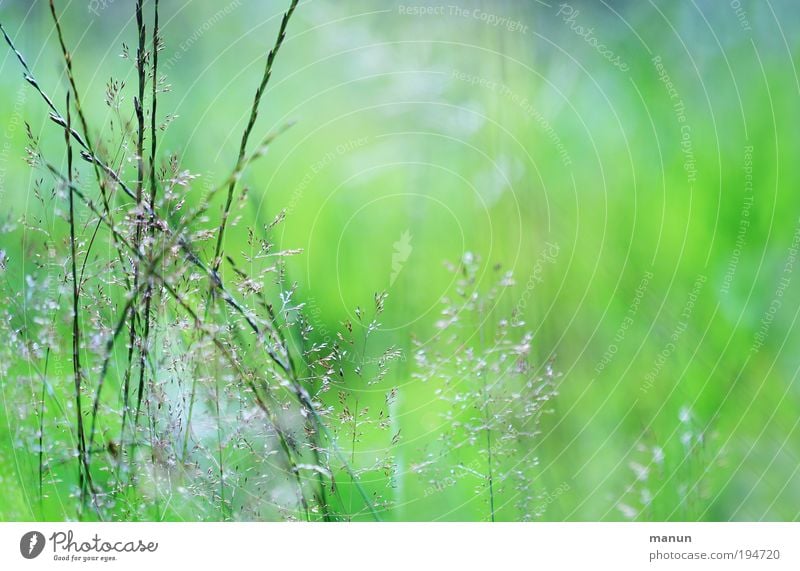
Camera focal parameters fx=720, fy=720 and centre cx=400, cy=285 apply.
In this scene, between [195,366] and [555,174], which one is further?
[555,174]

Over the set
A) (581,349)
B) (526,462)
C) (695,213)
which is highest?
(695,213)

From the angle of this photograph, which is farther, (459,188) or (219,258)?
(459,188)

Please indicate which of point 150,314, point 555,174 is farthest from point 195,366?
point 555,174

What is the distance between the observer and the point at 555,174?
3.05 feet

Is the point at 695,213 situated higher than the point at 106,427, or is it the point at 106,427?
the point at 695,213

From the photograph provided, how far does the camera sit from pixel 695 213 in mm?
922

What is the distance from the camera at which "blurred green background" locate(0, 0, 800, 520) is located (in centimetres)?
90

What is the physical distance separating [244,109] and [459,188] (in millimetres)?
296

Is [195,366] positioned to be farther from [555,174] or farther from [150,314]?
[555,174]

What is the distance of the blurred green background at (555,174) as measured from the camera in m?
0.90

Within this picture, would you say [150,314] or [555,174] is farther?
[555,174]

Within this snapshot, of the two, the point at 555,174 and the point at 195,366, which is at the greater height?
the point at 555,174

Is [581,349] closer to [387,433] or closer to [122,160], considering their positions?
[387,433]

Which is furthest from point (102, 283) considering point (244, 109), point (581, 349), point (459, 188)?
point (581, 349)
